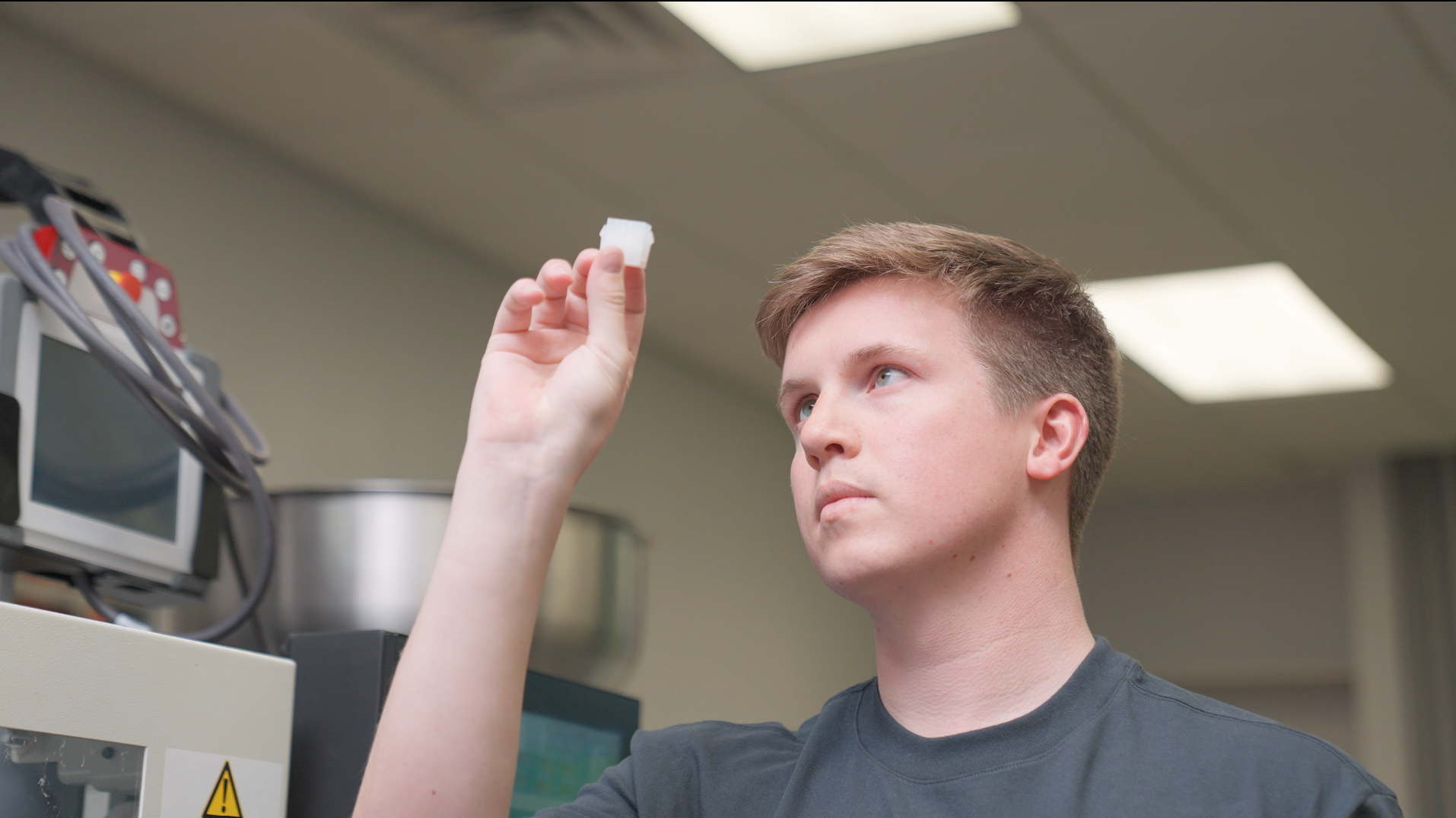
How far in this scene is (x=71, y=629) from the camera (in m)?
0.98

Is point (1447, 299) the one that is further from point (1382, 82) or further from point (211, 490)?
point (211, 490)

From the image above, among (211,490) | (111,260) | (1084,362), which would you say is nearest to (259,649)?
(211,490)

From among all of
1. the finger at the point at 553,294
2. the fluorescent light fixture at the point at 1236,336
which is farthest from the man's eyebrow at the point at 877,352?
the fluorescent light fixture at the point at 1236,336

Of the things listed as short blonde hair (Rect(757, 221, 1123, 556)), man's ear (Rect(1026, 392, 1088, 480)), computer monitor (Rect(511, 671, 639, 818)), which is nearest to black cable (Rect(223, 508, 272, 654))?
computer monitor (Rect(511, 671, 639, 818))

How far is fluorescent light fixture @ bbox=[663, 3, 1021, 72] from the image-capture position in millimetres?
2361

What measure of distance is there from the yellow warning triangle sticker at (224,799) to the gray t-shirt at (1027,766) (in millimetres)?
276

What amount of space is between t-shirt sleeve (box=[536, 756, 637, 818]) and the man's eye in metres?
0.34

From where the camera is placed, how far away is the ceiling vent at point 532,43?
2.39m

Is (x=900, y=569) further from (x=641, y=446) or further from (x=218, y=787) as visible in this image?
(x=641, y=446)

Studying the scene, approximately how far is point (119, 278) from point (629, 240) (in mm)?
629

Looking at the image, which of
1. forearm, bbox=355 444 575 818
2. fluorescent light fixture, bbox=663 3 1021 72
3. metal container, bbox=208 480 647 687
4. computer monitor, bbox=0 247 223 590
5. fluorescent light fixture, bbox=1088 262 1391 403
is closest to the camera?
forearm, bbox=355 444 575 818

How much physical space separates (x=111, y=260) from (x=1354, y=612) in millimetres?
4587

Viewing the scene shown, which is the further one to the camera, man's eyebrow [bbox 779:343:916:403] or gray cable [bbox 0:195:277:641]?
gray cable [bbox 0:195:277:641]

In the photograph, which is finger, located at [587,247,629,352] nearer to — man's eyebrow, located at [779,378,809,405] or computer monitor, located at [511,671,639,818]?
man's eyebrow, located at [779,378,809,405]
